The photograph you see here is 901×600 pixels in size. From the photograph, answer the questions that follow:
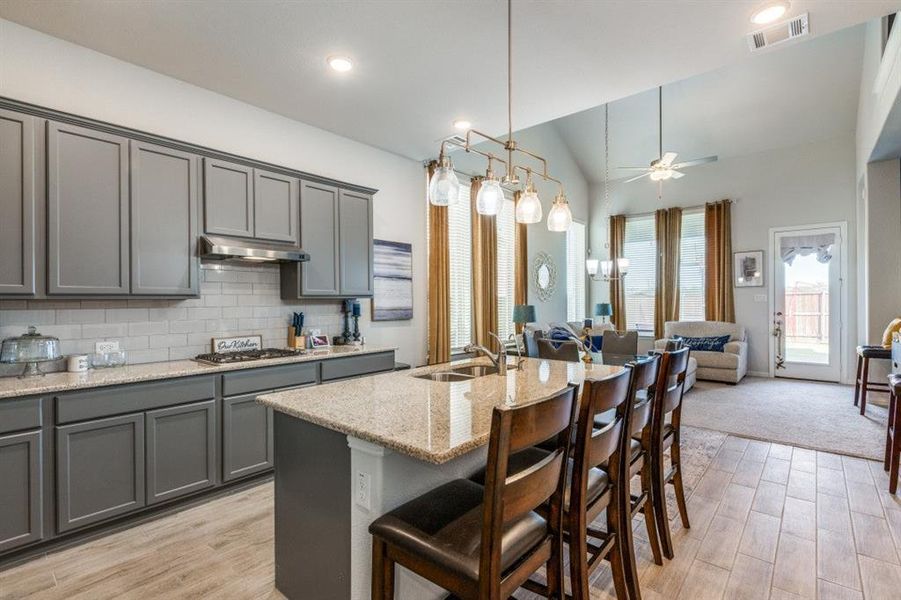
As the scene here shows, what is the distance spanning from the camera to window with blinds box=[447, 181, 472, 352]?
5719 mm

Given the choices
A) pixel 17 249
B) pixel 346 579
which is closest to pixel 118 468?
pixel 17 249

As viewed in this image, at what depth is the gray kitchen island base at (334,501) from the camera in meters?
1.58

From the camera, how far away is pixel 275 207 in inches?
142

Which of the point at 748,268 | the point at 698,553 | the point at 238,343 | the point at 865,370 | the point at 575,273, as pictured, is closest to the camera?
the point at 698,553

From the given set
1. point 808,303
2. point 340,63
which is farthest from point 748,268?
point 340,63

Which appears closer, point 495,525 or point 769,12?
point 495,525

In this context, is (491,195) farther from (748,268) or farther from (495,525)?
(748,268)

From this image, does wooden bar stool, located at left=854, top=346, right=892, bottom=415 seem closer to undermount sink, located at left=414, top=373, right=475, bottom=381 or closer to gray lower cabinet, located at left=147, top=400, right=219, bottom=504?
undermount sink, located at left=414, top=373, right=475, bottom=381

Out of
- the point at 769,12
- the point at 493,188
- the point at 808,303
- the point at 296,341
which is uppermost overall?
the point at 769,12

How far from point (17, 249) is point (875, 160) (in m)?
8.27

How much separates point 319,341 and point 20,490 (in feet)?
7.12

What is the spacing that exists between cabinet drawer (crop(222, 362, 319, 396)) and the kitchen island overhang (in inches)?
48.0

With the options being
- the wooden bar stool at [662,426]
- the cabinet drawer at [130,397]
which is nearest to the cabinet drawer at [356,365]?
the cabinet drawer at [130,397]

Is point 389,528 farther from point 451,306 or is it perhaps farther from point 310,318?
point 451,306
